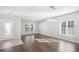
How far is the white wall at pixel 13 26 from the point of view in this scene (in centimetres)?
180

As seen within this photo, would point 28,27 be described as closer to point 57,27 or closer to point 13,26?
point 13,26

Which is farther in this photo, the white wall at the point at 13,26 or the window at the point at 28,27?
the window at the point at 28,27

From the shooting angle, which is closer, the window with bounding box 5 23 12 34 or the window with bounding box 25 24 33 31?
the window with bounding box 5 23 12 34

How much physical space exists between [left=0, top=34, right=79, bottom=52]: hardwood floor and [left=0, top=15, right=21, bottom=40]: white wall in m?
0.19

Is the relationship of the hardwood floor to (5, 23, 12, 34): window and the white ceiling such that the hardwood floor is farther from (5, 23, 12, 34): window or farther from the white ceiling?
the white ceiling

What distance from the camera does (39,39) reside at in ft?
6.38

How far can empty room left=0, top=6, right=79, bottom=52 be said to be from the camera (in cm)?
180

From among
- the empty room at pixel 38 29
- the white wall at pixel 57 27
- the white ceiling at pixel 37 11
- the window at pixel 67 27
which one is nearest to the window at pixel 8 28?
the empty room at pixel 38 29

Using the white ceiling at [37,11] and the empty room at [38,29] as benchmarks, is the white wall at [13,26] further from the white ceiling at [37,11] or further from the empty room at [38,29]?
the white ceiling at [37,11]

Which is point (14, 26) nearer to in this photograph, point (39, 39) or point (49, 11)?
point (39, 39)

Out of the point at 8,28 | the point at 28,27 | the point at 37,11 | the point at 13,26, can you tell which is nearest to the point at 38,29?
the point at 28,27

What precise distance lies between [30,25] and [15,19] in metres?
0.38

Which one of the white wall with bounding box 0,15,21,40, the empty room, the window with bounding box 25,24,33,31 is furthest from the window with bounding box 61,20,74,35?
the white wall with bounding box 0,15,21,40
